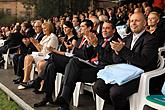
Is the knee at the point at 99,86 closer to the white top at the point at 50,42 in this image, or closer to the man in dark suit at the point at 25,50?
the white top at the point at 50,42

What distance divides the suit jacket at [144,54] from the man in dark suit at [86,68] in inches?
22.8

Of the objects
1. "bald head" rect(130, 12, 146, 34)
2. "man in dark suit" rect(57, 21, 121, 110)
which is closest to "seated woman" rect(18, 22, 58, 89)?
"man in dark suit" rect(57, 21, 121, 110)

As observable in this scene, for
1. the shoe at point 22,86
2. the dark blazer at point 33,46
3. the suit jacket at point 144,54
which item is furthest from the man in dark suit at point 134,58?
the dark blazer at point 33,46

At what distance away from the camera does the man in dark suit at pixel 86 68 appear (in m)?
3.90

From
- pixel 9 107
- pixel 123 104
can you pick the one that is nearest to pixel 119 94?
pixel 123 104

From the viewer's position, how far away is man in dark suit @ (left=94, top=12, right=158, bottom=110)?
10.9 ft

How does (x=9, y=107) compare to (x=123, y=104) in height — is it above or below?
below

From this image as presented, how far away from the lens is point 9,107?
17.0 ft

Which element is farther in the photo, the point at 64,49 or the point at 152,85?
the point at 64,49

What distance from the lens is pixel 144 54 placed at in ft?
11.1

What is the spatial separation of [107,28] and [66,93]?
91 cm

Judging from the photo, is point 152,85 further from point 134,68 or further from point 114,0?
point 114,0

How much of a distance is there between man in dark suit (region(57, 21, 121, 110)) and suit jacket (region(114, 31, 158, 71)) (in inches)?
22.8

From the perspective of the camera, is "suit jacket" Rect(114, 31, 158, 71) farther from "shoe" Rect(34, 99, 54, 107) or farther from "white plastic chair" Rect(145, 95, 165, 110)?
"shoe" Rect(34, 99, 54, 107)
